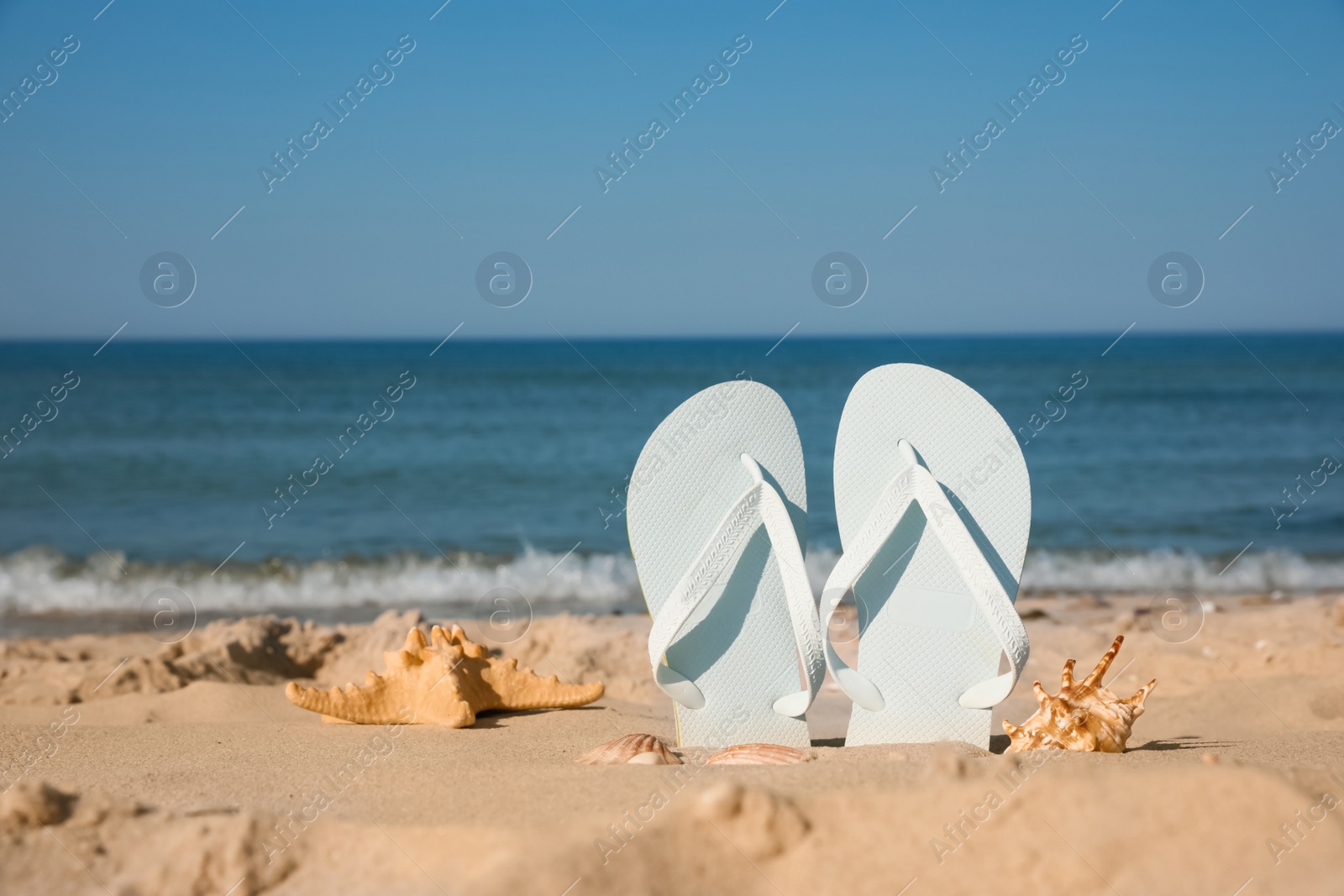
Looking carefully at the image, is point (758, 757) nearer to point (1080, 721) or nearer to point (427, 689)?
point (1080, 721)

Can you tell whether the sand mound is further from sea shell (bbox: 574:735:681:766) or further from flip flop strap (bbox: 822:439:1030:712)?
flip flop strap (bbox: 822:439:1030:712)

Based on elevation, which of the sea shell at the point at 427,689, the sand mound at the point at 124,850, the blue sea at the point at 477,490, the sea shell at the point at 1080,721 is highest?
the blue sea at the point at 477,490

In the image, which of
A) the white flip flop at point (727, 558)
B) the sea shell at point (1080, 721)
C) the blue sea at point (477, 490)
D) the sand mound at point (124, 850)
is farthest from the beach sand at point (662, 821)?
the blue sea at point (477, 490)

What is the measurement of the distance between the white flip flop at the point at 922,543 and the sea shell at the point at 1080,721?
23cm

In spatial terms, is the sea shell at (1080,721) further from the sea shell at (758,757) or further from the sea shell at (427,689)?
the sea shell at (427,689)

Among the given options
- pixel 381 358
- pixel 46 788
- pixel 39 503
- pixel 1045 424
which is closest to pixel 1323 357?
pixel 1045 424

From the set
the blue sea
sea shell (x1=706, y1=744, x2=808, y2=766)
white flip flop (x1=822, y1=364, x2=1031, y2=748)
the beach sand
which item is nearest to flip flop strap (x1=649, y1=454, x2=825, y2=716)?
white flip flop (x1=822, y1=364, x2=1031, y2=748)

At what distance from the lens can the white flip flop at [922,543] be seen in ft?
10.0

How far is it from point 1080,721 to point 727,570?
44.7 inches

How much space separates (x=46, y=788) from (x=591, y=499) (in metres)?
8.76

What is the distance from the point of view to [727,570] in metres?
3.18

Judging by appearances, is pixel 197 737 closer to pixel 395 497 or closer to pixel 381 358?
pixel 395 497

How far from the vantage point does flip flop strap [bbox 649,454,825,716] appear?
2.96 m

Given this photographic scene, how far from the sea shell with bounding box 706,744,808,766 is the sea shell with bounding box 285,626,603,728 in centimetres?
106
